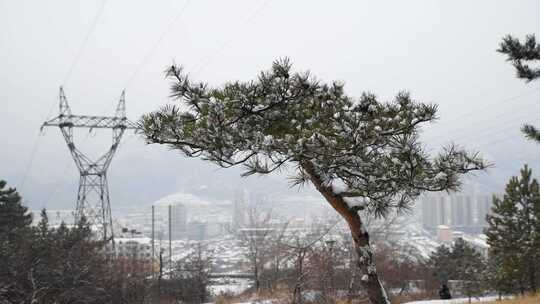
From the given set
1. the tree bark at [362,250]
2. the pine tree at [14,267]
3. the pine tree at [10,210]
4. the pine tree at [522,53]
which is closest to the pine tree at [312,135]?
the tree bark at [362,250]

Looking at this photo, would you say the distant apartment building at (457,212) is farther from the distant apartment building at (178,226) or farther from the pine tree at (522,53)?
the pine tree at (522,53)

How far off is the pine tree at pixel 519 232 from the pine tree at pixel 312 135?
1116 centimetres

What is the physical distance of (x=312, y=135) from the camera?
14.0ft

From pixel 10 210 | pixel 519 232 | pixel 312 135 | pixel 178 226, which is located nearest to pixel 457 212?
pixel 178 226

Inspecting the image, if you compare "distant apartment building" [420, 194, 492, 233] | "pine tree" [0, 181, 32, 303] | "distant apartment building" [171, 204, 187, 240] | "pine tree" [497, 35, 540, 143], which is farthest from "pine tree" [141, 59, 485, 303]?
"distant apartment building" [171, 204, 187, 240]

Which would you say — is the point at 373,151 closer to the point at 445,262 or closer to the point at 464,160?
the point at 464,160

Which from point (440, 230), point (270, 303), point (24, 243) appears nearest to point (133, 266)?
point (24, 243)

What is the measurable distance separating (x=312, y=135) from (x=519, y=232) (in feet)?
44.0

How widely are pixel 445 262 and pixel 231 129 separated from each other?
2513 cm

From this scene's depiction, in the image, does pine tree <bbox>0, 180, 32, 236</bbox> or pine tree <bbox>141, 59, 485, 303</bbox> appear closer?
pine tree <bbox>141, 59, 485, 303</bbox>

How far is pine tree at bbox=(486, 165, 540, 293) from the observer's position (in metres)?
14.5

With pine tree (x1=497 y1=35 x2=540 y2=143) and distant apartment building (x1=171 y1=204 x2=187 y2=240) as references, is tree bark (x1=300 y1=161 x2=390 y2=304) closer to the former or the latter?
pine tree (x1=497 y1=35 x2=540 y2=143)

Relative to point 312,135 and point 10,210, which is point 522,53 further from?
point 10,210

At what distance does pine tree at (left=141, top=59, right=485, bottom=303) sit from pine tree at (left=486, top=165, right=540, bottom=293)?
439 inches
